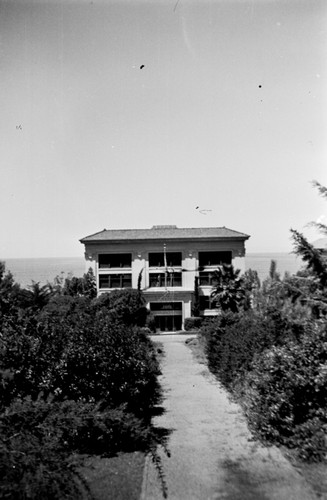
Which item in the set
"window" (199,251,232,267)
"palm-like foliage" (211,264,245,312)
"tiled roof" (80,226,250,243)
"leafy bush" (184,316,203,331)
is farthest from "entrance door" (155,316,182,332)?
"tiled roof" (80,226,250,243)

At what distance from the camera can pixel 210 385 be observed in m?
14.2

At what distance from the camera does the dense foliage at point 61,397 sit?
243 centimetres

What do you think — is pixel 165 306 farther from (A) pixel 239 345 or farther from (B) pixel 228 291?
(A) pixel 239 345

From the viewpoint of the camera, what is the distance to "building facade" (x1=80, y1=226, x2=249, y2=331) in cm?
4319

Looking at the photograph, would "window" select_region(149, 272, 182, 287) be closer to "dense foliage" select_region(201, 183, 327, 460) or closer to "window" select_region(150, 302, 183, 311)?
"window" select_region(150, 302, 183, 311)

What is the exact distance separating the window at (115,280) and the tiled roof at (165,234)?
3.94m

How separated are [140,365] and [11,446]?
736cm

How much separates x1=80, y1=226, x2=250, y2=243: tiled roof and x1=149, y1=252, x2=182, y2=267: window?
1.81m

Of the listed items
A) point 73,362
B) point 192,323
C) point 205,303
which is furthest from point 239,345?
point 205,303

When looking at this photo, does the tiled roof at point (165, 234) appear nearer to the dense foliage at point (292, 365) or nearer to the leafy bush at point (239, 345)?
the leafy bush at point (239, 345)

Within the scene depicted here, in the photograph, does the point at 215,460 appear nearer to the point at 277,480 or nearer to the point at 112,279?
A: the point at 277,480

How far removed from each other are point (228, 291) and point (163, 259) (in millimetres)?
10968

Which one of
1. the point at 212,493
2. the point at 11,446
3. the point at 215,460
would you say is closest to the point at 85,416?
the point at 11,446

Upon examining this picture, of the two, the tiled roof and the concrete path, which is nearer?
the concrete path
